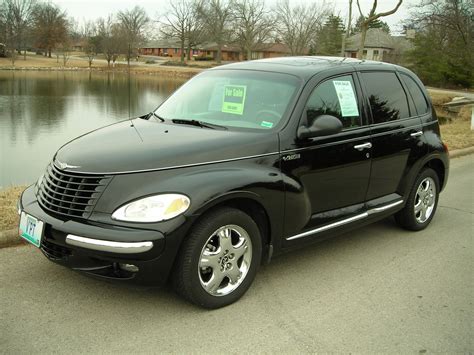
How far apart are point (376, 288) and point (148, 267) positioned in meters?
1.93

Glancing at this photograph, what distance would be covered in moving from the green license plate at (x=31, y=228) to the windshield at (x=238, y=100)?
58.0 inches

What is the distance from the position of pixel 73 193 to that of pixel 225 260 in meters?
1.14

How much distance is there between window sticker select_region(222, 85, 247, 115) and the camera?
4.23m

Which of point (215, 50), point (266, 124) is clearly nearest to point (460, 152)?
point (266, 124)

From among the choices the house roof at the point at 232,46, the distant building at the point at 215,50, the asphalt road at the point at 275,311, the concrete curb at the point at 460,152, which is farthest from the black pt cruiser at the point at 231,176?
the distant building at the point at 215,50

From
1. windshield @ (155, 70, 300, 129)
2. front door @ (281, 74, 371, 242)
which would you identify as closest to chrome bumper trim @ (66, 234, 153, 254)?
front door @ (281, 74, 371, 242)

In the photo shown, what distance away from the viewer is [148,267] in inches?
125

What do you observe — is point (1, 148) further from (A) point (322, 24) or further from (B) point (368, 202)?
(A) point (322, 24)

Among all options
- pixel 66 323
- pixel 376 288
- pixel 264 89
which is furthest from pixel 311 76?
pixel 66 323

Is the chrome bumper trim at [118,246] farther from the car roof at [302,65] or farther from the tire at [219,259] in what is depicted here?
the car roof at [302,65]

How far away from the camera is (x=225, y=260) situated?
11.7 feet

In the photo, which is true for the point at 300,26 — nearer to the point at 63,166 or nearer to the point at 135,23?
the point at 135,23

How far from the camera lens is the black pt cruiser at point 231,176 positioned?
3213mm

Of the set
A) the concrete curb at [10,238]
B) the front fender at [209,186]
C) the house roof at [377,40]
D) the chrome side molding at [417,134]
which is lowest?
the concrete curb at [10,238]
